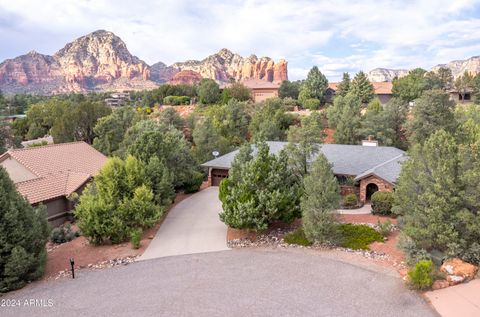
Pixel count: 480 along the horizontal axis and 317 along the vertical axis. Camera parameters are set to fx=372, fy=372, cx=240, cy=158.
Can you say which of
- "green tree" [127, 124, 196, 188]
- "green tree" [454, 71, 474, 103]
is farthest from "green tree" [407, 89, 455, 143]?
"green tree" [454, 71, 474, 103]

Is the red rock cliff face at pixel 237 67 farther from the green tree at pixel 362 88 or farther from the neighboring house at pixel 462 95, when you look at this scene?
the neighboring house at pixel 462 95

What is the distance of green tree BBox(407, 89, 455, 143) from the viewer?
32.7 meters

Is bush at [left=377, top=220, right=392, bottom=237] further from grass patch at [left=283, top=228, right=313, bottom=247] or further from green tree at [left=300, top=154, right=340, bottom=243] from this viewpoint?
grass patch at [left=283, top=228, right=313, bottom=247]

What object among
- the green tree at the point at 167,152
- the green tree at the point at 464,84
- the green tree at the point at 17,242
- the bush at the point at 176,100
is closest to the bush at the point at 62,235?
the green tree at the point at 17,242

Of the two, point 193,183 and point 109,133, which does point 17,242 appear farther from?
point 109,133

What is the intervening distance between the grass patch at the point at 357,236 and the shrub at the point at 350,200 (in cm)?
406

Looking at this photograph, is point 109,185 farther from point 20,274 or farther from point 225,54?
point 225,54

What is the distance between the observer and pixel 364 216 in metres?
21.3

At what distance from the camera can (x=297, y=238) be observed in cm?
1794

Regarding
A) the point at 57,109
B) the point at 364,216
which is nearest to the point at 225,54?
the point at 57,109

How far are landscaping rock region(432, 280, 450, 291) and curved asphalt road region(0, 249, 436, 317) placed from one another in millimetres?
1031

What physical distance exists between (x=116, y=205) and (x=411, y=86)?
53672 millimetres

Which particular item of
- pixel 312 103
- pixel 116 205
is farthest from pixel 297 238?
pixel 312 103

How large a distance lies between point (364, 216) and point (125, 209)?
13149 mm
